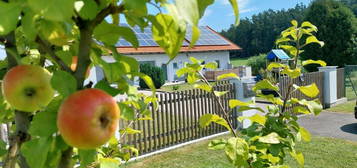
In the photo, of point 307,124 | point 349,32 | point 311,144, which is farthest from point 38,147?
point 349,32

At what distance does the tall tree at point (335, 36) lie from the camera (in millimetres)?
20188

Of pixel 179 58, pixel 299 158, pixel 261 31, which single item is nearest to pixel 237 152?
pixel 299 158

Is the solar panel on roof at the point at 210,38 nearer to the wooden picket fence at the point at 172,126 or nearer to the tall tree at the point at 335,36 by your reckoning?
the tall tree at the point at 335,36

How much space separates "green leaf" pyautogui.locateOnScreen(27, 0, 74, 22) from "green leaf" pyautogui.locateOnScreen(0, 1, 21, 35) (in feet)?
0.41

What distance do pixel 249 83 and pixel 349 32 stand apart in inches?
611

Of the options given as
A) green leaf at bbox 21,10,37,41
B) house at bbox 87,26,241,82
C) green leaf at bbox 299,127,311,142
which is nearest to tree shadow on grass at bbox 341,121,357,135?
green leaf at bbox 299,127,311,142

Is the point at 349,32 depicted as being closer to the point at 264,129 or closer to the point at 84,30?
A: the point at 264,129

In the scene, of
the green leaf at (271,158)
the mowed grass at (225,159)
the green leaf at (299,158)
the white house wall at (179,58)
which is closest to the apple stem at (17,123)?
the green leaf at (271,158)

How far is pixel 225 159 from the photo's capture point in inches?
241

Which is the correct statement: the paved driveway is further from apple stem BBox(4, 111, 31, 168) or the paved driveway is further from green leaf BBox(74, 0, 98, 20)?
green leaf BBox(74, 0, 98, 20)

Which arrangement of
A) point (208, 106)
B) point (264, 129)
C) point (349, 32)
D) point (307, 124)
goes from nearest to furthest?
point (264, 129)
point (208, 106)
point (307, 124)
point (349, 32)

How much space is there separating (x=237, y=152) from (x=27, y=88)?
1.00 meters

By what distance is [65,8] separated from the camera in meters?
0.51

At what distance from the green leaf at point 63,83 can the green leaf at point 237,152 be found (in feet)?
3.21
